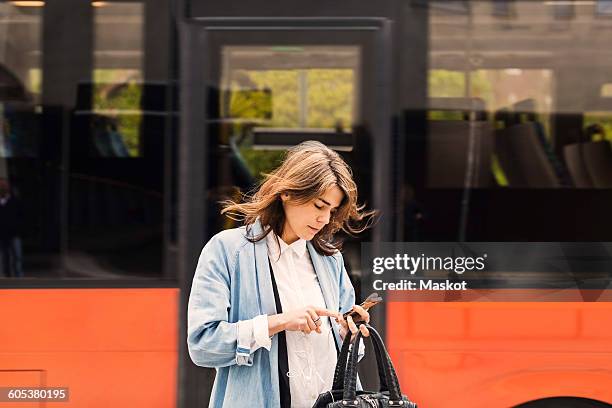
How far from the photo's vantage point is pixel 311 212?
271 cm

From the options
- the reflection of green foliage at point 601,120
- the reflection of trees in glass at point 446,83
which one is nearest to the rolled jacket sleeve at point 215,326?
the reflection of trees in glass at point 446,83

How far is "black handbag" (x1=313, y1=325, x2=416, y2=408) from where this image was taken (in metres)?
2.51

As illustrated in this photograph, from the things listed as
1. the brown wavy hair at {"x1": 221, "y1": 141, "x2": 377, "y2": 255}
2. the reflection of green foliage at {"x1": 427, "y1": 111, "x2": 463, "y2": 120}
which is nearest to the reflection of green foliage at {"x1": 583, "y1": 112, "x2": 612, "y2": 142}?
the reflection of green foliage at {"x1": 427, "y1": 111, "x2": 463, "y2": 120}

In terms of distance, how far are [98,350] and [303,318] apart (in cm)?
220

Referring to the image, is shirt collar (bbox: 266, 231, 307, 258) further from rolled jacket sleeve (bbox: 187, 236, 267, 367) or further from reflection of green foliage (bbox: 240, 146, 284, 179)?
reflection of green foliage (bbox: 240, 146, 284, 179)

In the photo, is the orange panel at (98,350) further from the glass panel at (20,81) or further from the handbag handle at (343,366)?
the handbag handle at (343,366)

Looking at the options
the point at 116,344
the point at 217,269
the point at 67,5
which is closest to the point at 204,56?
the point at 67,5

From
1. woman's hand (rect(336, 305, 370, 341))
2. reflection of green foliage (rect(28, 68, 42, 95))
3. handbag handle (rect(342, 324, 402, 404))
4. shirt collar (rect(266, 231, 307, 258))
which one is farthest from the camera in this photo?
reflection of green foliage (rect(28, 68, 42, 95))

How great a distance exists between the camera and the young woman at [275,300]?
261 cm

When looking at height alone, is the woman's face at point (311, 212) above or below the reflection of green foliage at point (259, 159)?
below

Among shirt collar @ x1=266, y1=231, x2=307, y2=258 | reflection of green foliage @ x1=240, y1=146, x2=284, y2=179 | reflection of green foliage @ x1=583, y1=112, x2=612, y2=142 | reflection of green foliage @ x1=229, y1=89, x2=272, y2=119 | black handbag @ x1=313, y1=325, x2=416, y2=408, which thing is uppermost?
reflection of green foliage @ x1=229, y1=89, x2=272, y2=119

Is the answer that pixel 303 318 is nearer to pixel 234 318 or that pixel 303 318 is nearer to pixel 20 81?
pixel 234 318

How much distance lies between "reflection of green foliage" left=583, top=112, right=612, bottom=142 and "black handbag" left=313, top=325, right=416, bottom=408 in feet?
7.96

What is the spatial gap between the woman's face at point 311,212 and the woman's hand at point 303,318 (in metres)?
0.27
